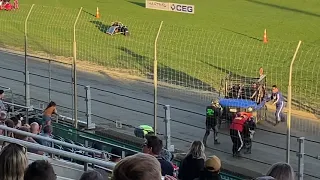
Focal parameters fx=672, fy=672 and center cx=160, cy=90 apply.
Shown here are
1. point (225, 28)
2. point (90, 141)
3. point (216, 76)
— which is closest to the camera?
point (90, 141)

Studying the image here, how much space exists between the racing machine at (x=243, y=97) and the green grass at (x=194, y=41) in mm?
1303

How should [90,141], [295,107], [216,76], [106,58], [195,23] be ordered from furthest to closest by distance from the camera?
[195,23], [106,58], [216,76], [295,107], [90,141]

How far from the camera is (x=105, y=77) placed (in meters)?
21.6

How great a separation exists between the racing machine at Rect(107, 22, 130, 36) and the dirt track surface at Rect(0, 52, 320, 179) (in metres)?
4.98

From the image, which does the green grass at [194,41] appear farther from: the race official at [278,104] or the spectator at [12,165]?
the spectator at [12,165]

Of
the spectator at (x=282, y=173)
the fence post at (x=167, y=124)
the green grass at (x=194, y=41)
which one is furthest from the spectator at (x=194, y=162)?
the green grass at (x=194, y=41)

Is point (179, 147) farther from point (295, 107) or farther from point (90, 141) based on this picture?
point (295, 107)

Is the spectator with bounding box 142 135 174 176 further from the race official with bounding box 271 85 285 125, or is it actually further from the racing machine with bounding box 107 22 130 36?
the racing machine with bounding box 107 22 130 36

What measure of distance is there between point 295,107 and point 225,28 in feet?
45.2

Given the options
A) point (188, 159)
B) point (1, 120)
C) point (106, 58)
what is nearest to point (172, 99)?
point (106, 58)

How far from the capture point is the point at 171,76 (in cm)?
2072

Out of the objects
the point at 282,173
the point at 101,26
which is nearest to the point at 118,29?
the point at 101,26

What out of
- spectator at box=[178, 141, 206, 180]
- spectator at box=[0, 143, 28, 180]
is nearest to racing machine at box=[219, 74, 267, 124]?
spectator at box=[178, 141, 206, 180]

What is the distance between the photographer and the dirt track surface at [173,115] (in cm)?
1398
